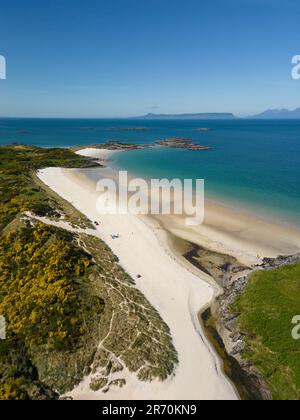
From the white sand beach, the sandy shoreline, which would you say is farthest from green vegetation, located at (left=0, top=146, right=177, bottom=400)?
the sandy shoreline

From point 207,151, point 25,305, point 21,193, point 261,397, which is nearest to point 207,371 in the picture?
point 261,397

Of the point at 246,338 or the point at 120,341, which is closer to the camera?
the point at 120,341

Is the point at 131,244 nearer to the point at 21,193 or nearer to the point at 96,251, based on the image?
the point at 96,251

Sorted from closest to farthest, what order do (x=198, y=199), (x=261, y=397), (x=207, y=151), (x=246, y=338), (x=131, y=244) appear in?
(x=261, y=397) → (x=246, y=338) → (x=131, y=244) → (x=198, y=199) → (x=207, y=151)

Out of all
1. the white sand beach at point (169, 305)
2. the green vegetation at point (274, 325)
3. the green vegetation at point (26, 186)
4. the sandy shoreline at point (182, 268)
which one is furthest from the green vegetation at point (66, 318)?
the green vegetation at point (274, 325)

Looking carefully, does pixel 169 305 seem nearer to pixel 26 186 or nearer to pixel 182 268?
pixel 182 268

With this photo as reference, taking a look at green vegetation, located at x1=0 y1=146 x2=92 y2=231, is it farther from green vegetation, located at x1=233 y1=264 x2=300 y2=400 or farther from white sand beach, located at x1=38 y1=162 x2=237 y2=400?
green vegetation, located at x1=233 y1=264 x2=300 y2=400

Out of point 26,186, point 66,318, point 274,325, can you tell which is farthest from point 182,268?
point 26,186
